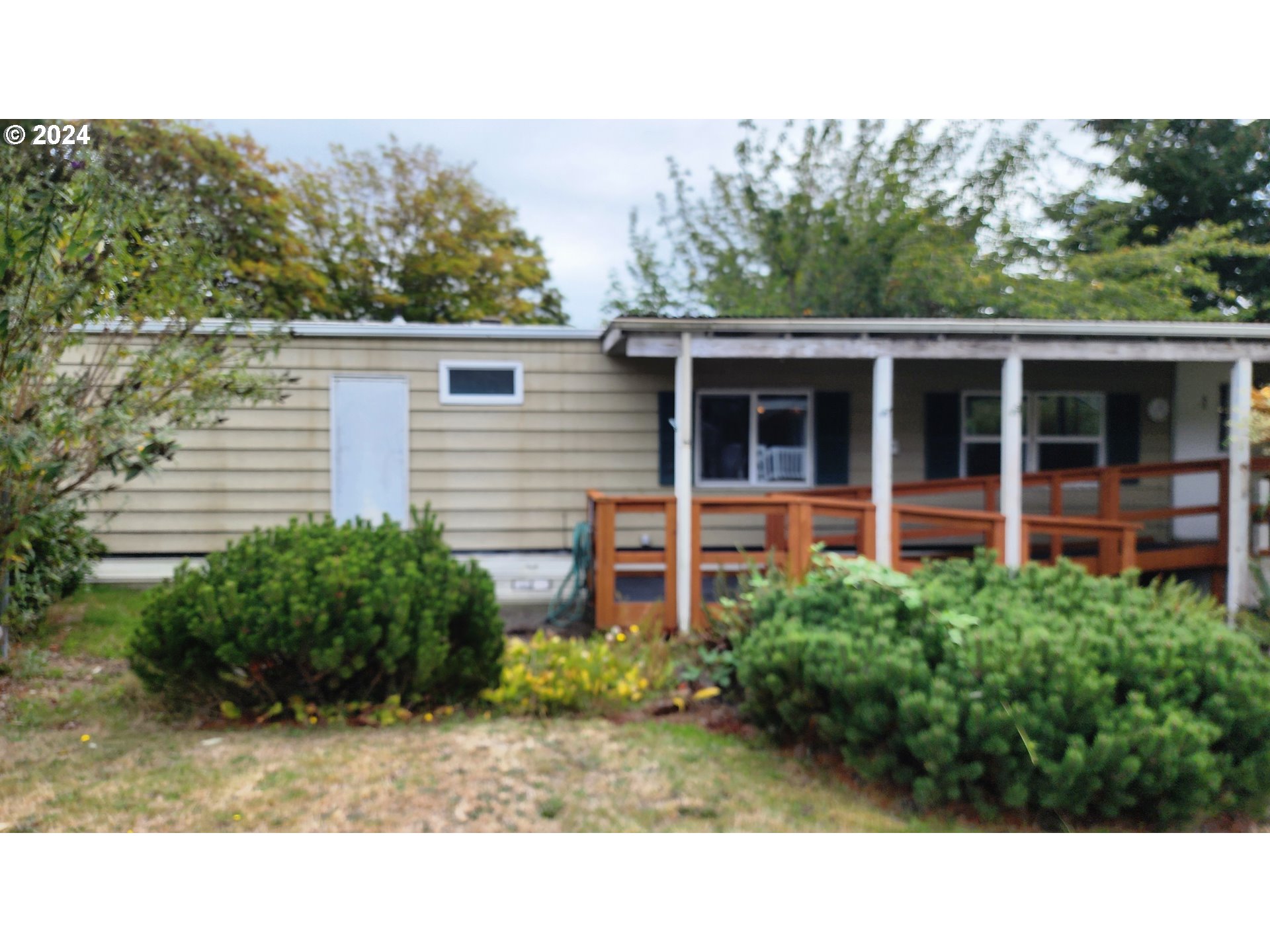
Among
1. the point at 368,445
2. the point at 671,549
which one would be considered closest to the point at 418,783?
the point at 671,549

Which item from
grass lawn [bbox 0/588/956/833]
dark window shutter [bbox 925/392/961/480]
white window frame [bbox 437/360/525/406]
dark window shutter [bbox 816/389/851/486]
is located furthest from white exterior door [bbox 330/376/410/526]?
dark window shutter [bbox 925/392/961/480]

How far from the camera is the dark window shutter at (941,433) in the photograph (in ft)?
29.7

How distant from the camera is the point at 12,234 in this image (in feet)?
12.8

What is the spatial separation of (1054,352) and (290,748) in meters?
6.25

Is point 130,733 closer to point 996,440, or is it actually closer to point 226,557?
point 226,557

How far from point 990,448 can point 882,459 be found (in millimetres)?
2936

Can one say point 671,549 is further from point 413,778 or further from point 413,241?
point 413,241

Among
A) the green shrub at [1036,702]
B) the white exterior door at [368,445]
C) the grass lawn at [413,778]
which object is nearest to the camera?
the green shrub at [1036,702]

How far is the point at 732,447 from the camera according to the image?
8.97m

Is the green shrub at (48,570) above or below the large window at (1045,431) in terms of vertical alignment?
below

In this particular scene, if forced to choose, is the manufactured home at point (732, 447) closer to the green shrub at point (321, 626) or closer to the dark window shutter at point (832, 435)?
the dark window shutter at point (832, 435)

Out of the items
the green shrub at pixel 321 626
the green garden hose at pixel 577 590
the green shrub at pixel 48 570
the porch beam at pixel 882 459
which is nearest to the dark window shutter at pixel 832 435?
the porch beam at pixel 882 459

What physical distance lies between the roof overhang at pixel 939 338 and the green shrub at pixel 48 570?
4.07 m
